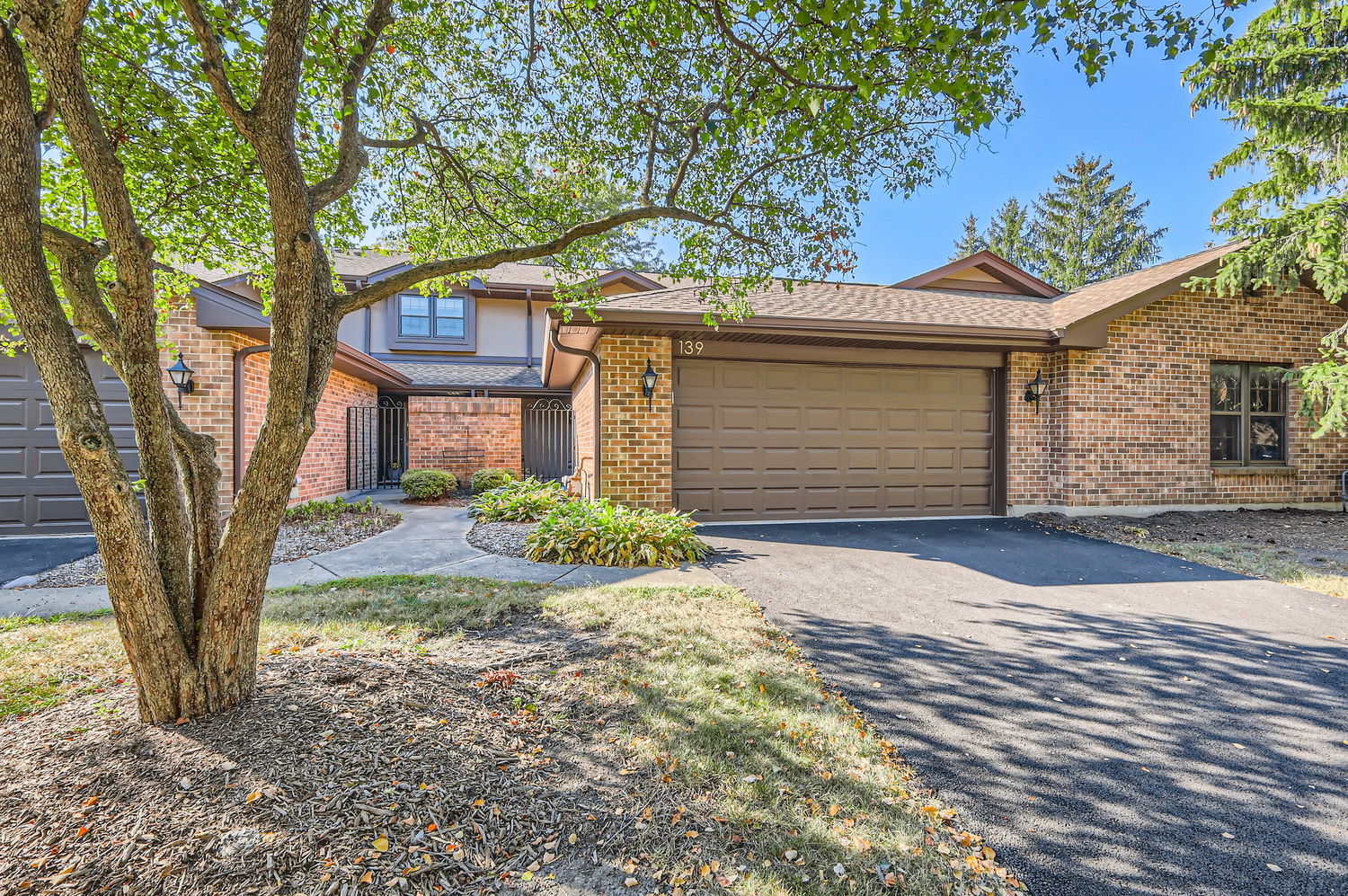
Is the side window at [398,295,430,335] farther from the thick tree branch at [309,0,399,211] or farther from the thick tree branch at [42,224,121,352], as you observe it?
the thick tree branch at [42,224,121,352]

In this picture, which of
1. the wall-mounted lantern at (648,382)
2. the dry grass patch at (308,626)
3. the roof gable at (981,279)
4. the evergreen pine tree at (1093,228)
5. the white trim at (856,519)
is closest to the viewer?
the dry grass patch at (308,626)

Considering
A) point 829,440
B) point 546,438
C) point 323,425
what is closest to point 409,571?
point 323,425

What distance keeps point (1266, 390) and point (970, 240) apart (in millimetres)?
26297

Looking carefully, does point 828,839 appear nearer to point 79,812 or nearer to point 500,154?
point 79,812

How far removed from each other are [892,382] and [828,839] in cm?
756

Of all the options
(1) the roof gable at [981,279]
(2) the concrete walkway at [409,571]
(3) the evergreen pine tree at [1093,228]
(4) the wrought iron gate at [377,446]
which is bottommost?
(2) the concrete walkway at [409,571]

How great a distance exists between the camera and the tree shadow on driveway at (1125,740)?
5.99ft

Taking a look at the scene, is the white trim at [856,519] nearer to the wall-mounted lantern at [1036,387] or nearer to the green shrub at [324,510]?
the wall-mounted lantern at [1036,387]

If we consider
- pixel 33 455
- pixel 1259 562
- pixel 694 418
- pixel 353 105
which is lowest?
pixel 1259 562

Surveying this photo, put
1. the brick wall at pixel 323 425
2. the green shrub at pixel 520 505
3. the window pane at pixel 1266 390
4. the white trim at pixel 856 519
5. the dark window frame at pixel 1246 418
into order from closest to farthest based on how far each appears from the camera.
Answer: the brick wall at pixel 323 425 → the white trim at pixel 856 519 → the green shrub at pixel 520 505 → the dark window frame at pixel 1246 418 → the window pane at pixel 1266 390

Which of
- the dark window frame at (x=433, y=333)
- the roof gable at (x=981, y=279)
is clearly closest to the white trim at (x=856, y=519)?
the roof gable at (x=981, y=279)

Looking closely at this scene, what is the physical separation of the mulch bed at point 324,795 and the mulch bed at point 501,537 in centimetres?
356

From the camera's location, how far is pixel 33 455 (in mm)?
7293

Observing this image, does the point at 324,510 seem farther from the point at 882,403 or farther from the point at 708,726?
the point at 882,403
